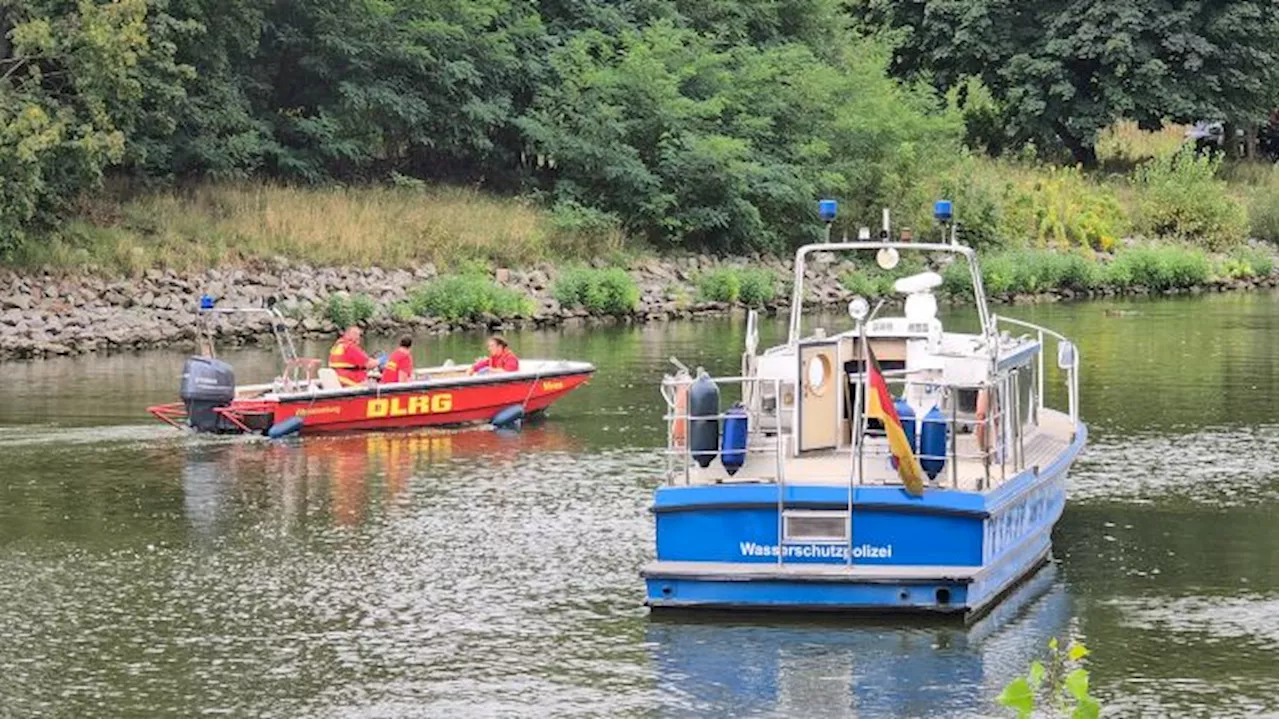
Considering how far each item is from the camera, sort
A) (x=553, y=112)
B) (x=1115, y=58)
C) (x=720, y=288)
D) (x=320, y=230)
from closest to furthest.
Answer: (x=320, y=230)
(x=720, y=288)
(x=553, y=112)
(x=1115, y=58)

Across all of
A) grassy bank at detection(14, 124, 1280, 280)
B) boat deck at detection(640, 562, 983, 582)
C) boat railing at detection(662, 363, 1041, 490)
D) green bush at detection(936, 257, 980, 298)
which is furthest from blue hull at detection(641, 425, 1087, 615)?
green bush at detection(936, 257, 980, 298)

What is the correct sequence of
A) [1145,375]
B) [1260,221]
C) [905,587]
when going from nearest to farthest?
[905,587] → [1145,375] → [1260,221]

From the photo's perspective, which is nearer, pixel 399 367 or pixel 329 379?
pixel 329 379

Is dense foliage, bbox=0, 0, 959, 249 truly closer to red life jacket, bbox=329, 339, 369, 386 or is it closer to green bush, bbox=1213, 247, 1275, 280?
green bush, bbox=1213, 247, 1275, 280

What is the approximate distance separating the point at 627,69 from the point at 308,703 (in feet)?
160

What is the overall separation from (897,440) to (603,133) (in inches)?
1843

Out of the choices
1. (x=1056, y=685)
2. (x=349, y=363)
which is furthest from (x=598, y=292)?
(x=1056, y=685)

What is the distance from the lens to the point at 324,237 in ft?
183

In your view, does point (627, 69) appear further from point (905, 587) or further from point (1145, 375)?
point (905, 587)

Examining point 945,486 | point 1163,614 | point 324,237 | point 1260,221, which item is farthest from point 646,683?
point 1260,221

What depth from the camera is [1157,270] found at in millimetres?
67000

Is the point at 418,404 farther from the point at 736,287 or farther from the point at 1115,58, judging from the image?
the point at 1115,58

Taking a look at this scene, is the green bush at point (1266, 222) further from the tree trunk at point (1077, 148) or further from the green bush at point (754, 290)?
the green bush at point (754, 290)

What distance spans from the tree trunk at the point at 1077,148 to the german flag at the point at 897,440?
Result: 63164 mm
